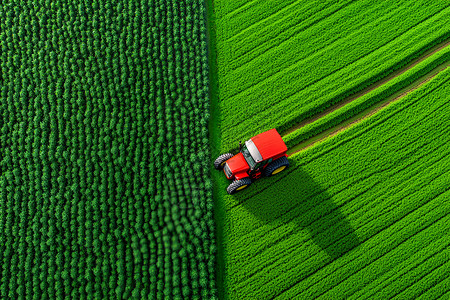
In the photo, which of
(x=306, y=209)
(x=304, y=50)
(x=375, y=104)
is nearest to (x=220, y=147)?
(x=306, y=209)

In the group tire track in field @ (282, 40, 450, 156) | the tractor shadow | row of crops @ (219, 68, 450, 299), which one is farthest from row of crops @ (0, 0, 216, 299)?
tire track in field @ (282, 40, 450, 156)

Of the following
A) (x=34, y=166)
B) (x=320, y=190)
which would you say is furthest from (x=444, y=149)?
(x=34, y=166)

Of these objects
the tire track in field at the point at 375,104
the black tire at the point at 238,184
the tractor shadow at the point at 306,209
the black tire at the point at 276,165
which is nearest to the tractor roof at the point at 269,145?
the black tire at the point at 276,165

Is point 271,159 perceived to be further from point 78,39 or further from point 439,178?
point 78,39

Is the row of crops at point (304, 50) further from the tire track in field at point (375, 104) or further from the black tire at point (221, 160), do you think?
the black tire at point (221, 160)

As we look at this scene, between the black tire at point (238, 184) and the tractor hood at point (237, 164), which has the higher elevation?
the tractor hood at point (237, 164)

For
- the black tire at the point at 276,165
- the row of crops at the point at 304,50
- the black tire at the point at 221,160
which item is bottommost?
the black tire at the point at 276,165

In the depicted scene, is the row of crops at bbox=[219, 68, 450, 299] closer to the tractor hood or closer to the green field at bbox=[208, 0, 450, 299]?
the green field at bbox=[208, 0, 450, 299]
